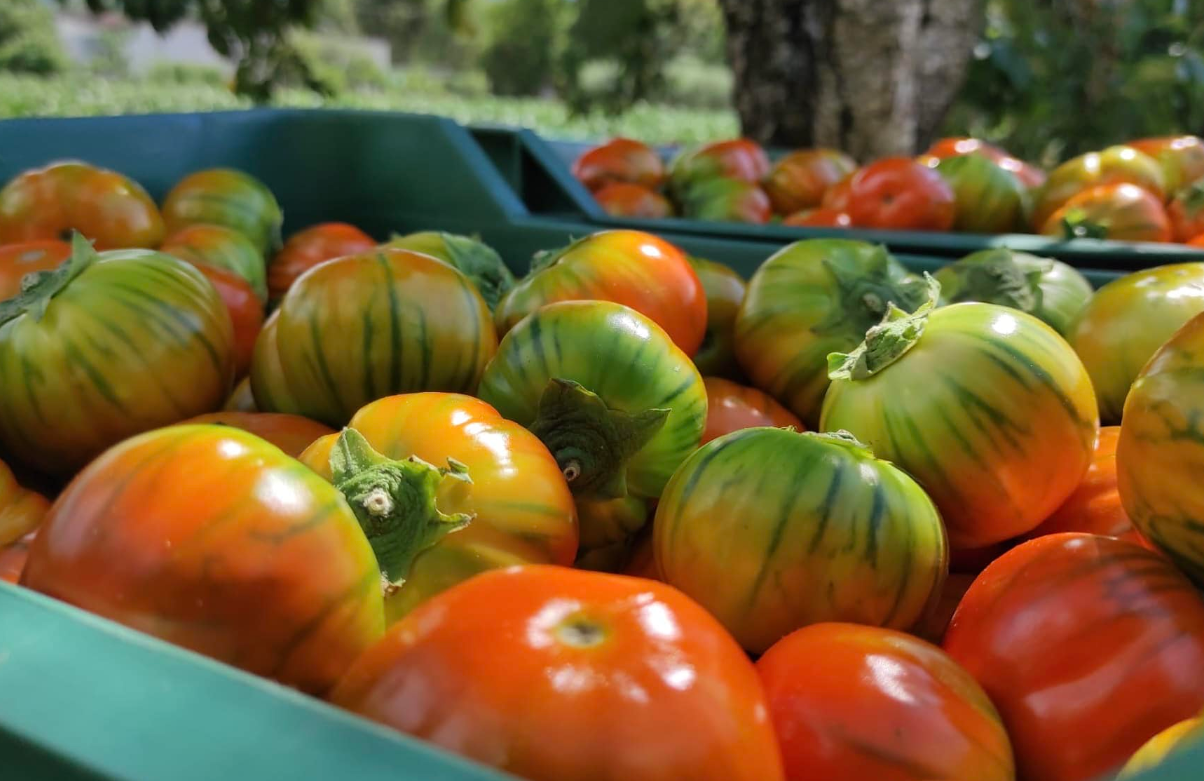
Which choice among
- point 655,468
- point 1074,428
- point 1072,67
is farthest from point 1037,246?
point 1072,67

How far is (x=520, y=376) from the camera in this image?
1460 mm

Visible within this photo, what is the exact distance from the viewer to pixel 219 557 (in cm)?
89

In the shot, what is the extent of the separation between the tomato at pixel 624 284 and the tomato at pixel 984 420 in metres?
0.42

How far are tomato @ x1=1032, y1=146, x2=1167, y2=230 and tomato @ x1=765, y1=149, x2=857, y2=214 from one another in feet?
2.51

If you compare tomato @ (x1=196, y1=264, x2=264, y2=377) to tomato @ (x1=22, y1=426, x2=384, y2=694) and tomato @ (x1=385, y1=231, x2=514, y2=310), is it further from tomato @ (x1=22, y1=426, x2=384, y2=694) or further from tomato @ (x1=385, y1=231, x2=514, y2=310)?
tomato @ (x1=22, y1=426, x2=384, y2=694)

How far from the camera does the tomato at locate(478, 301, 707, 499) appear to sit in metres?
1.38

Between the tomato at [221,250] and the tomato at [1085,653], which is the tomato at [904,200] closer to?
the tomato at [221,250]

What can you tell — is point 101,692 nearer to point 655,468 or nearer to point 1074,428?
point 655,468

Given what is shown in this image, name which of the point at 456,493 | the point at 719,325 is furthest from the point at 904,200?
the point at 456,493

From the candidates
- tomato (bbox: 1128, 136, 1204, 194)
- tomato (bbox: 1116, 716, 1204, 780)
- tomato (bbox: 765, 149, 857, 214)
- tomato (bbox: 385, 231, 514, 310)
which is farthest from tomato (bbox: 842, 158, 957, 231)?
tomato (bbox: 1116, 716, 1204, 780)

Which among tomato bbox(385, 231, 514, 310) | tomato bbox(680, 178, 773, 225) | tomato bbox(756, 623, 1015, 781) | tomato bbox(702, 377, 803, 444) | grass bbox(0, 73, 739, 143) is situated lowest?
grass bbox(0, 73, 739, 143)

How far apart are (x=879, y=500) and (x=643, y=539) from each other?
1.37 ft

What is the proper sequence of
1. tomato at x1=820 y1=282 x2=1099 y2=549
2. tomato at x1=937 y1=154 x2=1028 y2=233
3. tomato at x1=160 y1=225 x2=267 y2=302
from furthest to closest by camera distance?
tomato at x1=937 y1=154 x2=1028 y2=233, tomato at x1=160 y1=225 x2=267 y2=302, tomato at x1=820 y1=282 x2=1099 y2=549

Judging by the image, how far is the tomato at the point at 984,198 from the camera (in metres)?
3.13
